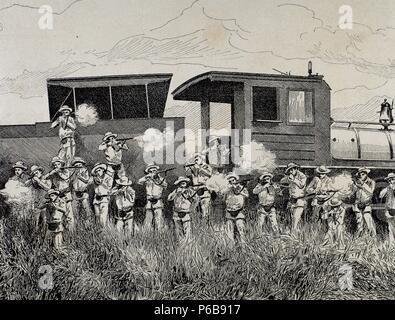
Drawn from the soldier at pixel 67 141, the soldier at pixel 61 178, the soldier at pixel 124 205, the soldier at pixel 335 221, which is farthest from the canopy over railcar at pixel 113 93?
the soldier at pixel 335 221

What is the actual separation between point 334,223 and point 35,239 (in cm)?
166

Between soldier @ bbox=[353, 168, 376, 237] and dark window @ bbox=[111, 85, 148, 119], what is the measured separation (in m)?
1.26

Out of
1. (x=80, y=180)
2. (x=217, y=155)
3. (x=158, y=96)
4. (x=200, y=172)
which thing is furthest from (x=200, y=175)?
(x=80, y=180)

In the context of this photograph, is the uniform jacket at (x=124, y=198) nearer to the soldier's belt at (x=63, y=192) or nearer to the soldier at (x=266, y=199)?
the soldier's belt at (x=63, y=192)

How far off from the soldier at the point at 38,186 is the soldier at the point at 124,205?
0.38 metres

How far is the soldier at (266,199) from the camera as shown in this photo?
125 inches

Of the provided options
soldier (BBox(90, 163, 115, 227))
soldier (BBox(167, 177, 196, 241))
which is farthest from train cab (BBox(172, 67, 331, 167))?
soldier (BBox(90, 163, 115, 227))

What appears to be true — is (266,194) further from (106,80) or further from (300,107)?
(106,80)

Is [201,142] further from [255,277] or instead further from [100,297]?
[100,297]

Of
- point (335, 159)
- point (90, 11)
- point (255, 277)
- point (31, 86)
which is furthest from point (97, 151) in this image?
point (335, 159)

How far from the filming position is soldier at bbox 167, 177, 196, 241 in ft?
10.3

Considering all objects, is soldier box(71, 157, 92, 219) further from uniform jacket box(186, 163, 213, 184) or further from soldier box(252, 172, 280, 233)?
Result: soldier box(252, 172, 280, 233)

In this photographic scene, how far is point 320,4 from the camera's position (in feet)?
10.5

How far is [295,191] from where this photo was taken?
3.19 metres
